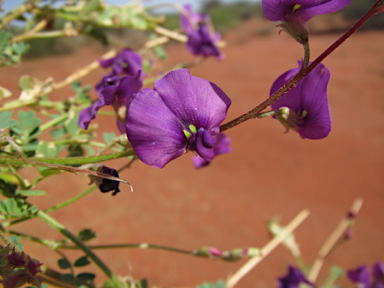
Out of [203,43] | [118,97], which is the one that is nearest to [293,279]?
[118,97]

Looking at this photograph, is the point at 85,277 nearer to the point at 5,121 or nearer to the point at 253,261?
the point at 5,121

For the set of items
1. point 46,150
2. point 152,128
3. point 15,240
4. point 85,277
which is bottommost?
point 85,277

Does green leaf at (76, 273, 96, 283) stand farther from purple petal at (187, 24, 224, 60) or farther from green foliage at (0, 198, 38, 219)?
purple petal at (187, 24, 224, 60)

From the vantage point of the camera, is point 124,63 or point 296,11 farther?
point 124,63

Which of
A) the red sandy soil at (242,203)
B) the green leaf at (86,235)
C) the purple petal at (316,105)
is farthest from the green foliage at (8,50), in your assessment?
the red sandy soil at (242,203)

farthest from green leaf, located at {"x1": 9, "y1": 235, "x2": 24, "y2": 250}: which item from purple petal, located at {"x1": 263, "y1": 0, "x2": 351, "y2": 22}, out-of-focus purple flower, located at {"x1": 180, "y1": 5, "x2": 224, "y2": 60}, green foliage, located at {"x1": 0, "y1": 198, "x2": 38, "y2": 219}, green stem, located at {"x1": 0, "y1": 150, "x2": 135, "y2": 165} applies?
out-of-focus purple flower, located at {"x1": 180, "y1": 5, "x2": 224, "y2": 60}

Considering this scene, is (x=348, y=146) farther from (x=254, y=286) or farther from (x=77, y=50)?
(x=77, y=50)

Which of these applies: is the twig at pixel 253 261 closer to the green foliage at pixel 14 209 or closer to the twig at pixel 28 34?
the green foliage at pixel 14 209
